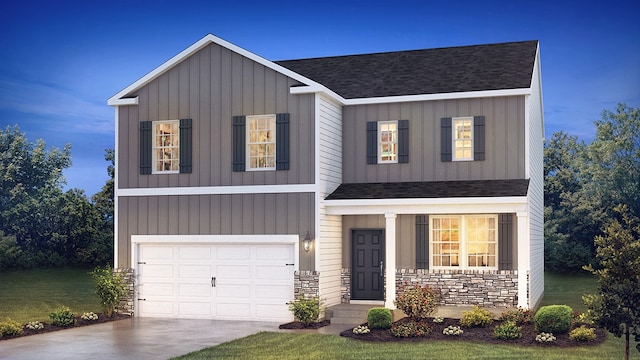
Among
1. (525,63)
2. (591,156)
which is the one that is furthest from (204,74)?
(591,156)

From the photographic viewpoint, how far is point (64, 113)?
169 ft

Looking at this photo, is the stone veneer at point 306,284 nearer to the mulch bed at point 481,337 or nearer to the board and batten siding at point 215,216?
the board and batten siding at point 215,216

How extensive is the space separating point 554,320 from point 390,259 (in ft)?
15.0

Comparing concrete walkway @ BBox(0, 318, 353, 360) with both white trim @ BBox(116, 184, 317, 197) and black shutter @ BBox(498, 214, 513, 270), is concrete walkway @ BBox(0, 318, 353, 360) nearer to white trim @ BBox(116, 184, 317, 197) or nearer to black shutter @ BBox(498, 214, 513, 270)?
white trim @ BBox(116, 184, 317, 197)

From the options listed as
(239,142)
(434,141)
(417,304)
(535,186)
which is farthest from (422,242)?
(239,142)

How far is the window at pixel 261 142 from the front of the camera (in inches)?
810

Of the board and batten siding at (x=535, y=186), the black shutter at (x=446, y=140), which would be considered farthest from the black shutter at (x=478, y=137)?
the board and batten siding at (x=535, y=186)

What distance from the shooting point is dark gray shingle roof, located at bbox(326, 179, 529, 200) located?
19547mm

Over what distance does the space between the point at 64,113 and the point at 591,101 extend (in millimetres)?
32189

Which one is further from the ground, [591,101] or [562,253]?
[591,101]

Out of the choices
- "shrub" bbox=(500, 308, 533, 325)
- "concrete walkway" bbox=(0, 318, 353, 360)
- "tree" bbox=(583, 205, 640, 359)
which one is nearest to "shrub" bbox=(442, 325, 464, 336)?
"shrub" bbox=(500, 308, 533, 325)

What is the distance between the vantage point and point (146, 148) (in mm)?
21594

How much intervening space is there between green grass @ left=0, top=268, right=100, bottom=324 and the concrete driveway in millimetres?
3564

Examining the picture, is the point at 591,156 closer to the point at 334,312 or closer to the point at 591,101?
the point at 591,101
